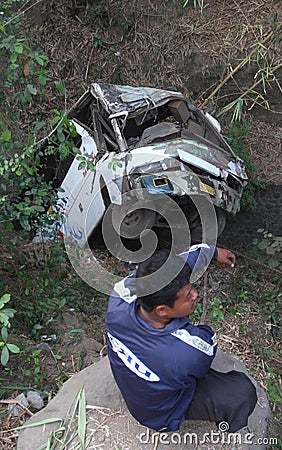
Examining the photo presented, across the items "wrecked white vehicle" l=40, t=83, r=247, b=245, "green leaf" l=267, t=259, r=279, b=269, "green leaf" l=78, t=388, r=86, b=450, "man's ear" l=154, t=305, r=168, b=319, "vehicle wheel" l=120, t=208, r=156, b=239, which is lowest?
"green leaf" l=267, t=259, r=279, b=269

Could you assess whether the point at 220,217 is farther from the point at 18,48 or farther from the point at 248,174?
the point at 18,48

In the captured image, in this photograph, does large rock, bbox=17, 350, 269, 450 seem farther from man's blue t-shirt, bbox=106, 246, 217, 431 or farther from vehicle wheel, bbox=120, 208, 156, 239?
vehicle wheel, bbox=120, 208, 156, 239

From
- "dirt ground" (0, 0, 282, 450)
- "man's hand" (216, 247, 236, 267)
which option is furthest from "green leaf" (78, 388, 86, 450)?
"dirt ground" (0, 0, 282, 450)

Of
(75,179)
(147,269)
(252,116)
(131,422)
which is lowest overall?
(252,116)

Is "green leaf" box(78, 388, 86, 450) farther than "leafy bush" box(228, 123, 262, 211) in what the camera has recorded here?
No

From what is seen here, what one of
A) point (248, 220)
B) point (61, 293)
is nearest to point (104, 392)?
point (61, 293)

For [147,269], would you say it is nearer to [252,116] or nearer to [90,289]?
[90,289]

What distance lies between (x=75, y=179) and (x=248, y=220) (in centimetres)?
216

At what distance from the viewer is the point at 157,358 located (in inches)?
94.2

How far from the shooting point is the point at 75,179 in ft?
19.2

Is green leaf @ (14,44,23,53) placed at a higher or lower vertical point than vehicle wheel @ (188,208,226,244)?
higher

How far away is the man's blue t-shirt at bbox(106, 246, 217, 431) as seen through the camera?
241 cm

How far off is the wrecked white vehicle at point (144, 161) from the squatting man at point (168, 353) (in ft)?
8.52

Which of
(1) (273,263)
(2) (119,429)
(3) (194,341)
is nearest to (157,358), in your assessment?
(3) (194,341)
